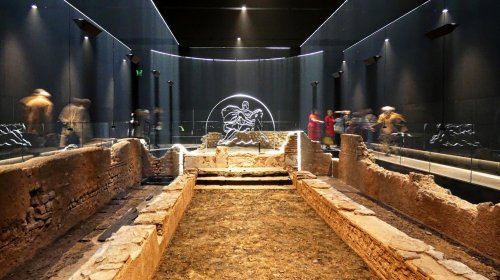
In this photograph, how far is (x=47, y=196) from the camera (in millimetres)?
6328

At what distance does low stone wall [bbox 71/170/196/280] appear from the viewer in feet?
10.1

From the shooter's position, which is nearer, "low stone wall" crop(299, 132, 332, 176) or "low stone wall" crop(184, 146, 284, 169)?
"low stone wall" crop(184, 146, 284, 169)

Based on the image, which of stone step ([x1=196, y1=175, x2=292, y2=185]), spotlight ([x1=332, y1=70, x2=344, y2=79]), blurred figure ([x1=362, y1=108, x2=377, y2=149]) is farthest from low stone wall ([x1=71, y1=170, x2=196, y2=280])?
spotlight ([x1=332, y1=70, x2=344, y2=79])

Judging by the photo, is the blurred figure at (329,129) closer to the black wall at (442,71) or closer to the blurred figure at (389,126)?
the black wall at (442,71)

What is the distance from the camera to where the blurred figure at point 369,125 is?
1124cm

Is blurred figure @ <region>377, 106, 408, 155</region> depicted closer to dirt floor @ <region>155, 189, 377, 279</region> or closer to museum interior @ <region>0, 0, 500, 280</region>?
museum interior @ <region>0, 0, 500, 280</region>

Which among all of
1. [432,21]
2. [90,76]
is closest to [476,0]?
[432,21]

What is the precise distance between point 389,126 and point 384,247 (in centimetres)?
709

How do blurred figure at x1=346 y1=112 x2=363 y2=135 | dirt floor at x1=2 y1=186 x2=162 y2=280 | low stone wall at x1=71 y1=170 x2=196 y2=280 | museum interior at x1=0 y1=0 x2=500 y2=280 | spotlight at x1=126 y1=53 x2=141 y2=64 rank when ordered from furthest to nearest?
spotlight at x1=126 y1=53 x2=141 y2=64, blurred figure at x1=346 y1=112 x2=363 y2=135, dirt floor at x1=2 y1=186 x2=162 y2=280, museum interior at x1=0 y1=0 x2=500 y2=280, low stone wall at x1=71 y1=170 x2=196 y2=280

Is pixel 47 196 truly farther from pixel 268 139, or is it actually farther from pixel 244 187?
pixel 268 139

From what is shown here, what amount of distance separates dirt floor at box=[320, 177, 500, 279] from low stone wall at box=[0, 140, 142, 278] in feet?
20.4

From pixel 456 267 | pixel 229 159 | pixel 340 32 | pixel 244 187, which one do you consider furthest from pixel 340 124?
pixel 456 267

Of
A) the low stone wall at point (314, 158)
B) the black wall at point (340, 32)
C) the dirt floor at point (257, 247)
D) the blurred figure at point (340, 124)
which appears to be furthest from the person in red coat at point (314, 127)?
the dirt floor at point (257, 247)

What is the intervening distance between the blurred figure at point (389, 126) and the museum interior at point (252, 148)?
7 centimetres
